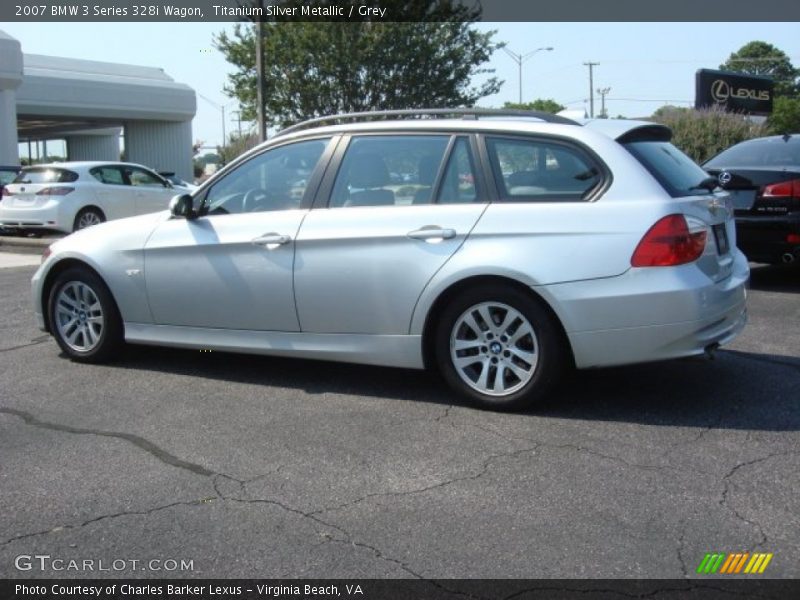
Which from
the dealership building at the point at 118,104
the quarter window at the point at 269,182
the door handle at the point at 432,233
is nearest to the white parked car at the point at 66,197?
the quarter window at the point at 269,182

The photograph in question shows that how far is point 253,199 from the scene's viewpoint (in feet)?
18.6

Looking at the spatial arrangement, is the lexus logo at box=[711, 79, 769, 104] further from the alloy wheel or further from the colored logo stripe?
the colored logo stripe

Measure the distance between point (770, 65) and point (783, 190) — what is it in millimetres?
94755

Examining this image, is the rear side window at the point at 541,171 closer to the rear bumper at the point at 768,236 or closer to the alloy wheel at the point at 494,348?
the alloy wheel at the point at 494,348

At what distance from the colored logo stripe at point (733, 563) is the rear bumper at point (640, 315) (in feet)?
5.20

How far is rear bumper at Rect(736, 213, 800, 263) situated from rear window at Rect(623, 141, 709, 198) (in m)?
3.38

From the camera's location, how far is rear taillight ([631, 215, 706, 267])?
4.55 metres

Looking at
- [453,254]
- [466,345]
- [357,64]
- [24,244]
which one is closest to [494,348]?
[466,345]

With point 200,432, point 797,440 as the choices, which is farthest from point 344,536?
point 797,440

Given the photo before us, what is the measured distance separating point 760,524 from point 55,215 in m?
13.6

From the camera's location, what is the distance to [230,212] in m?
5.70

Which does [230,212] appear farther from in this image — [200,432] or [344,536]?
[344,536]
